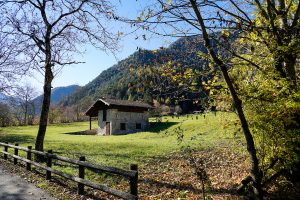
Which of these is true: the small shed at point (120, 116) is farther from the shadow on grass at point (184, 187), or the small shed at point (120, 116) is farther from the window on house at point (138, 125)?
the shadow on grass at point (184, 187)

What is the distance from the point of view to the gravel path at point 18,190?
9.41 metres

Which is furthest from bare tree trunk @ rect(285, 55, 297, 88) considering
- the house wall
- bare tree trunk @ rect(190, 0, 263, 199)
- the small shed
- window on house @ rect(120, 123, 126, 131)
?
window on house @ rect(120, 123, 126, 131)

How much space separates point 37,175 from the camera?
13.1 metres

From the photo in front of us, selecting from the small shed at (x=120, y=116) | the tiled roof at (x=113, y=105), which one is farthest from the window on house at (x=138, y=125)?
the tiled roof at (x=113, y=105)

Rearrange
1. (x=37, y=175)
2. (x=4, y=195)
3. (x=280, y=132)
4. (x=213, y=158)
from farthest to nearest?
1. (x=213, y=158)
2. (x=37, y=175)
3. (x=4, y=195)
4. (x=280, y=132)

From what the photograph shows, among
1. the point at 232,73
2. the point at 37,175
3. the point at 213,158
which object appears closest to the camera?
the point at 232,73

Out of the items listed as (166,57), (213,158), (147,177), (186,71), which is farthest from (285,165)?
(213,158)

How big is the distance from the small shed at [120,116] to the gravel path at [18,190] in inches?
1410

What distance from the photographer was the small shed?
49125 mm

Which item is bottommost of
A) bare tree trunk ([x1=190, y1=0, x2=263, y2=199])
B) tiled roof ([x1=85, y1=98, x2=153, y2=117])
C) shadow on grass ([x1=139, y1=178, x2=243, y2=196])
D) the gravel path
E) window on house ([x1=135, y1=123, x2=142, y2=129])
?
shadow on grass ([x1=139, y1=178, x2=243, y2=196])

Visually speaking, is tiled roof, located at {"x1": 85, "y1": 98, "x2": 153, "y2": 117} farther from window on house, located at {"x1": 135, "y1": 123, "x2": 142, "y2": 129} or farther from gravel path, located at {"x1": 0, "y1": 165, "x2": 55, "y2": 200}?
gravel path, located at {"x1": 0, "y1": 165, "x2": 55, "y2": 200}

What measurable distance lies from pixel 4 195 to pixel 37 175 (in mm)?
3378

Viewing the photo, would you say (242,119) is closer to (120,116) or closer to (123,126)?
(120,116)

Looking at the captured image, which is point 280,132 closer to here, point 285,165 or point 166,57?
point 285,165
